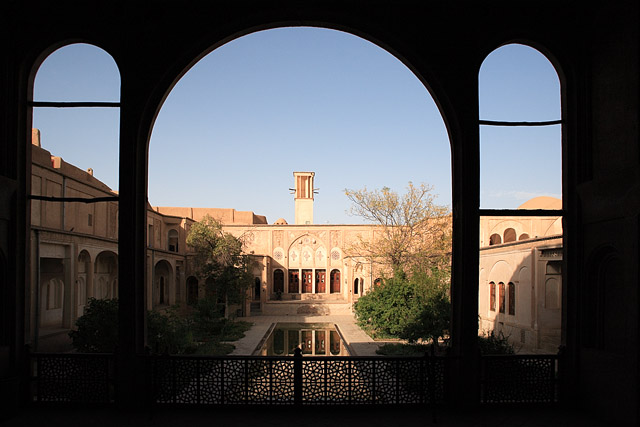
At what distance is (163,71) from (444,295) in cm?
1036

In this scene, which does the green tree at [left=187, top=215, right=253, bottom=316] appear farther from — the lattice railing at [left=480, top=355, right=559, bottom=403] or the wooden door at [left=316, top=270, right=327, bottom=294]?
the lattice railing at [left=480, top=355, right=559, bottom=403]

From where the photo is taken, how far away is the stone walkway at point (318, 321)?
16.4 meters

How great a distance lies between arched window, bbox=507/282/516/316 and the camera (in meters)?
18.0

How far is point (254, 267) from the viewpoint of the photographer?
31.8 metres

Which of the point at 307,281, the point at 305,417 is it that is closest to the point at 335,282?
the point at 307,281

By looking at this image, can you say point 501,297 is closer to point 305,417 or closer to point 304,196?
point 305,417

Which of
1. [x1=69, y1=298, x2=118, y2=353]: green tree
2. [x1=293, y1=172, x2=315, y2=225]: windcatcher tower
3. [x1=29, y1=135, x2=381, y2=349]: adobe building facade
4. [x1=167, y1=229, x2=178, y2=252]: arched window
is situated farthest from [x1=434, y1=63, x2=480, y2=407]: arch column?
[x1=293, y1=172, x2=315, y2=225]: windcatcher tower

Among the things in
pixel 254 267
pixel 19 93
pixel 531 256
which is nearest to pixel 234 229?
pixel 254 267

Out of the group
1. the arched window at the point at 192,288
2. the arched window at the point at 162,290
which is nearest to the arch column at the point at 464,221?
the arched window at the point at 162,290

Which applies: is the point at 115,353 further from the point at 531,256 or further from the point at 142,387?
the point at 531,256

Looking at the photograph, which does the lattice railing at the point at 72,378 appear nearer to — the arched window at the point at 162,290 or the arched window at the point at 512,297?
the arched window at the point at 512,297

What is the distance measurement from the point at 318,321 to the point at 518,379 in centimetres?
2022

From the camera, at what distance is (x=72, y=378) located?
6387 millimetres

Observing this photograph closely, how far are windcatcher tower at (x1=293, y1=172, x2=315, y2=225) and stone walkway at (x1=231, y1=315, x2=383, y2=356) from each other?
1409 centimetres
